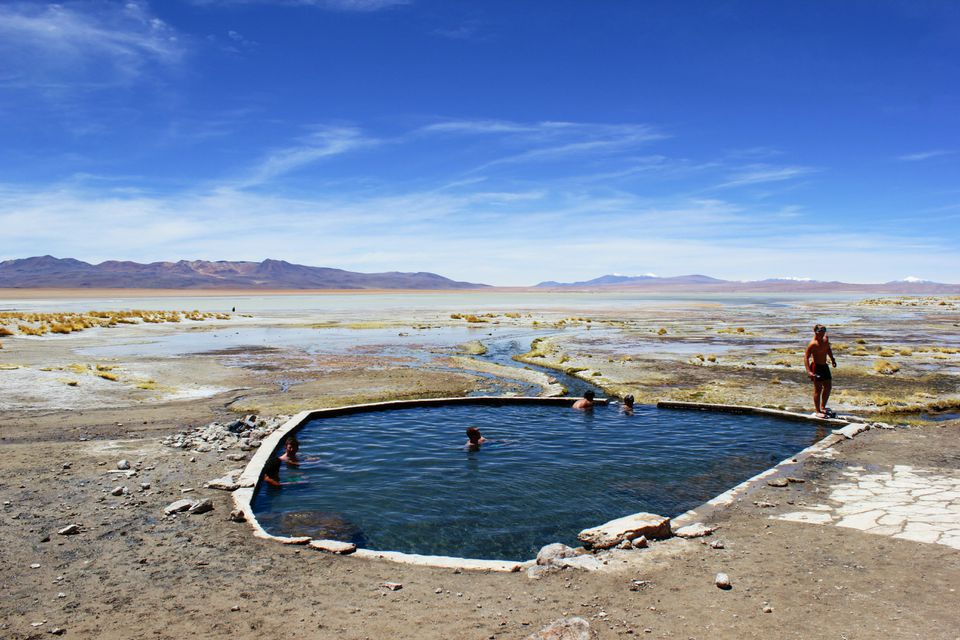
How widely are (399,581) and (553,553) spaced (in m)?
1.81

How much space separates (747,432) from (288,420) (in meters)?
10.9

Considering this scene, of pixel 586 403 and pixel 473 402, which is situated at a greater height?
pixel 586 403

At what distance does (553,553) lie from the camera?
7.30 m

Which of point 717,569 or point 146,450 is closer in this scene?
point 717,569

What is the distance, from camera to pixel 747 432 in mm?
14625

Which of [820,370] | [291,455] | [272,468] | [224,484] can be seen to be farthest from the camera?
[820,370]

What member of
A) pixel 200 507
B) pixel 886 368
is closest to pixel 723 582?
pixel 200 507

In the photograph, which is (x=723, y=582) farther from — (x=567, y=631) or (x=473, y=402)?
(x=473, y=402)

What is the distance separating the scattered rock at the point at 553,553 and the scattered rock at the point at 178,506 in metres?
5.20

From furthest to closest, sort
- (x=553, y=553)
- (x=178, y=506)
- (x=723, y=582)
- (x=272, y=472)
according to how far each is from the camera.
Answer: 1. (x=272, y=472)
2. (x=178, y=506)
3. (x=553, y=553)
4. (x=723, y=582)

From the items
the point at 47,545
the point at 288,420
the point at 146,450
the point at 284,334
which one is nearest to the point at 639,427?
the point at 288,420

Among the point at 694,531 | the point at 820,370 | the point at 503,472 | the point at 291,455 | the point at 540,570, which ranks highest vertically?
the point at 820,370

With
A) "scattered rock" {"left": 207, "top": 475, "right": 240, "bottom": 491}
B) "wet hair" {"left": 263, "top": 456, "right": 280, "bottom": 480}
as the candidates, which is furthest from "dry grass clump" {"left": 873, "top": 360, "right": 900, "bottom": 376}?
"scattered rock" {"left": 207, "top": 475, "right": 240, "bottom": 491}

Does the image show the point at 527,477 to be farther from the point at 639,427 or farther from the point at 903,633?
the point at 903,633
